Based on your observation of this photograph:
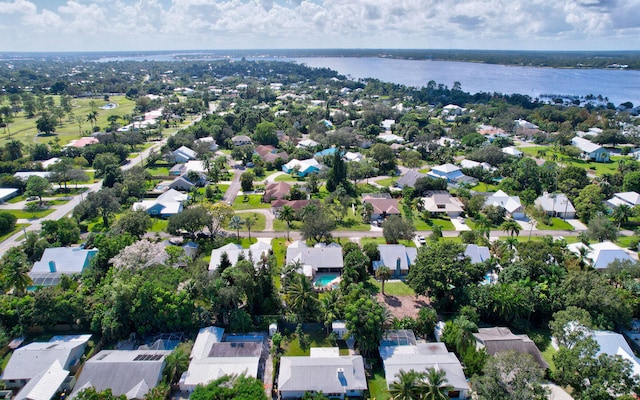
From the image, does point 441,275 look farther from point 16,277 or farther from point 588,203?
point 16,277

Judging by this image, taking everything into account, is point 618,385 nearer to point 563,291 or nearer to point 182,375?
point 563,291

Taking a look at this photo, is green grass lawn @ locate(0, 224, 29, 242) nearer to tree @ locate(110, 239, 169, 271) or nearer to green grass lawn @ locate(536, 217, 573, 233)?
tree @ locate(110, 239, 169, 271)

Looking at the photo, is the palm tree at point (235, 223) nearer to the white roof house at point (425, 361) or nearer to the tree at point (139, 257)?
the tree at point (139, 257)

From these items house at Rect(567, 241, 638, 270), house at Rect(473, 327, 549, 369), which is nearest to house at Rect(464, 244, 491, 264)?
house at Rect(567, 241, 638, 270)

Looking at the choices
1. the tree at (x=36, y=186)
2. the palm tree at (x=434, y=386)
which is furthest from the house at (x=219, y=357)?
the tree at (x=36, y=186)

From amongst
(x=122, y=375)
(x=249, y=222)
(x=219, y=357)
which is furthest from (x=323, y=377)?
(x=249, y=222)

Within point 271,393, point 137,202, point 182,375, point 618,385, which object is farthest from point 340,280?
point 137,202
